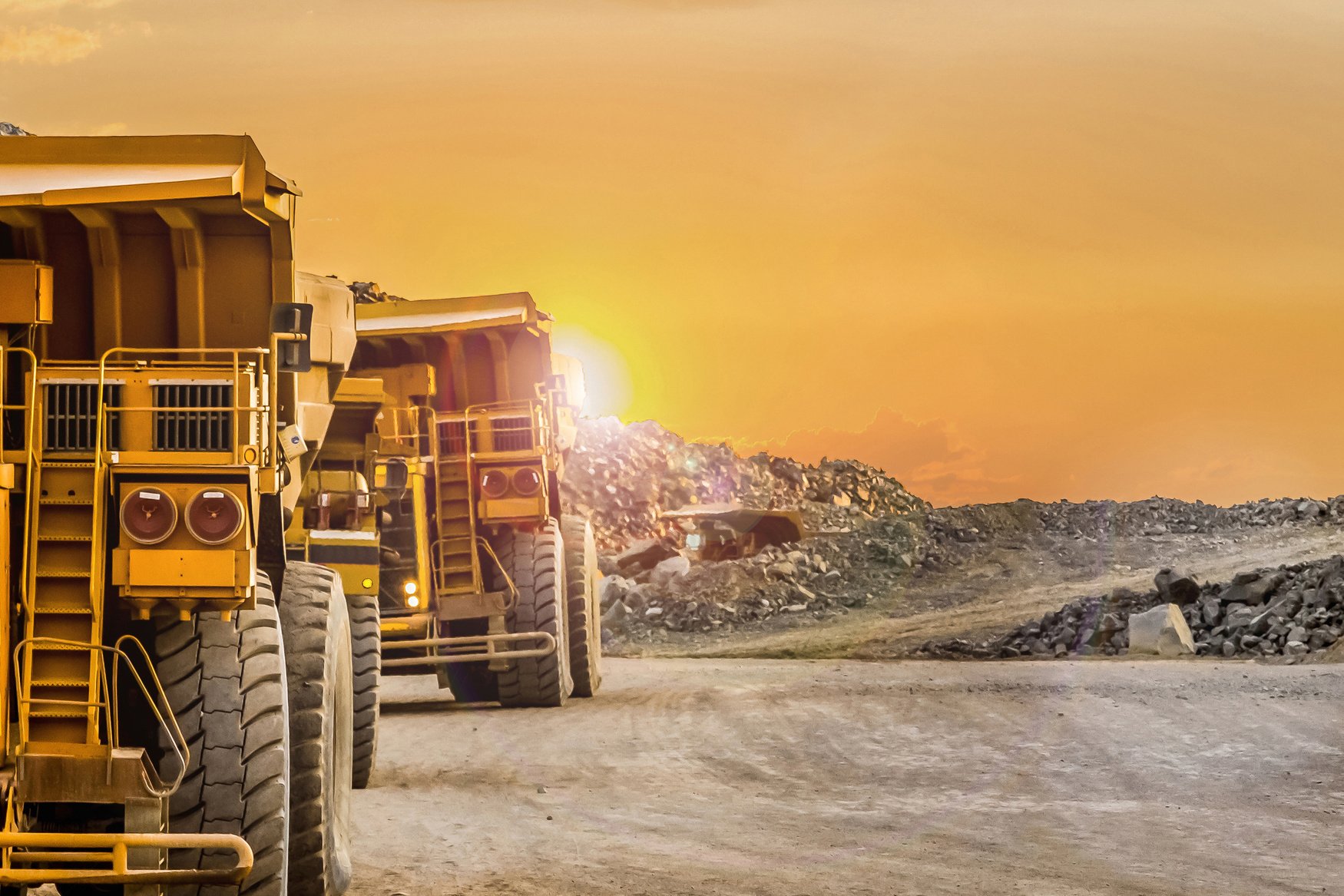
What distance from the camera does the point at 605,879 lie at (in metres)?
8.41

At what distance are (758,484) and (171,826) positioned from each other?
5123cm

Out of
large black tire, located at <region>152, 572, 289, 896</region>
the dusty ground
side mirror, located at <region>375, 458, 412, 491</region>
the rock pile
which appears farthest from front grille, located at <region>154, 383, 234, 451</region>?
the rock pile

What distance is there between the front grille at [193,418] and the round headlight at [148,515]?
194 millimetres

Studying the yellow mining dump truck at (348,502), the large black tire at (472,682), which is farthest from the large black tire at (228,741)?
the large black tire at (472,682)

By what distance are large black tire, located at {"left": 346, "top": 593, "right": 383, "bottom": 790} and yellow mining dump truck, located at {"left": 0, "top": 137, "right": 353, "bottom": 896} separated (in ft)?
13.6

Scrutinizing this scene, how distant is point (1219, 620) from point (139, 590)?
74.6 ft

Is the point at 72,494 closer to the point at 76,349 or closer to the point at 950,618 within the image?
the point at 76,349

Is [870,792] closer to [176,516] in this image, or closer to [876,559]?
[176,516]

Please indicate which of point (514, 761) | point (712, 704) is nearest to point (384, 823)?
point (514, 761)

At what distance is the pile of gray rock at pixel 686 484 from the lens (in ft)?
167

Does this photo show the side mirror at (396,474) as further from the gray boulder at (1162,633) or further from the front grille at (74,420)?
the gray boulder at (1162,633)

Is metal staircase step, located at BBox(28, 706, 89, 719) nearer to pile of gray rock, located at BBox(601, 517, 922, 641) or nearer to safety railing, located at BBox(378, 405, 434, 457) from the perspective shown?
safety railing, located at BBox(378, 405, 434, 457)

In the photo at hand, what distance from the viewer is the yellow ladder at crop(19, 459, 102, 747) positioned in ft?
19.9

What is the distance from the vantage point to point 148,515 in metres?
6.18
